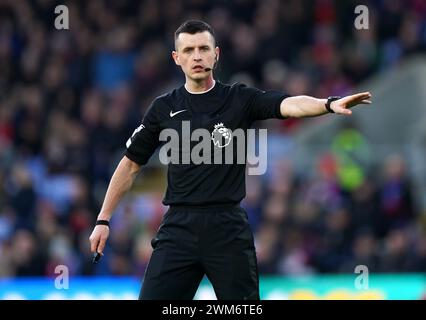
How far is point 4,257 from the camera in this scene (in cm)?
1372

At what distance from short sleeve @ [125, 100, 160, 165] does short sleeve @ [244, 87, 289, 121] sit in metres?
0.58

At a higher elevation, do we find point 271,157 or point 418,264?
point 271,157

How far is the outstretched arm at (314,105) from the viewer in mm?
6828

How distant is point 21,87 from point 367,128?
4.82 meters

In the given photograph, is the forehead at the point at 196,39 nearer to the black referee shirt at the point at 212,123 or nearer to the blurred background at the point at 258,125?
the black referee shirt at the point at 212,123

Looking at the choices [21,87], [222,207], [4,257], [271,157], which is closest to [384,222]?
[271,157]

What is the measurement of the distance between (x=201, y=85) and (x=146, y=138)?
0.50 metres

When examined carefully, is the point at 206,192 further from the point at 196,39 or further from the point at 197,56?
the point at 196,39

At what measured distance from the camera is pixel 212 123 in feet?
23.9

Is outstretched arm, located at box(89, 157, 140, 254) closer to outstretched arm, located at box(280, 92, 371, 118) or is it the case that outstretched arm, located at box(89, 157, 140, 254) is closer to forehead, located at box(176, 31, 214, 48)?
forehead, located at box(176, 31, 214, 48)

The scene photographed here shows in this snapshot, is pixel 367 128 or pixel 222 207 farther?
pixel 367 128

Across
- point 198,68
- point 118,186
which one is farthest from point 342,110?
point 118,186
